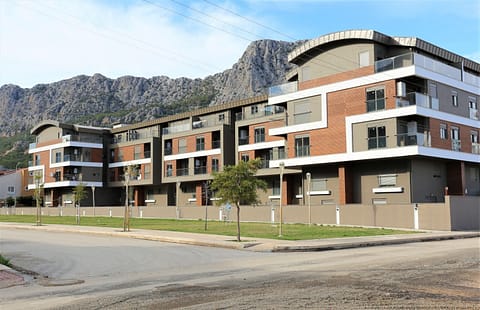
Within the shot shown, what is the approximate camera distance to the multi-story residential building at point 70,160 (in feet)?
263

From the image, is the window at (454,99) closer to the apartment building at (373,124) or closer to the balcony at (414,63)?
the apartment building at (373,124)

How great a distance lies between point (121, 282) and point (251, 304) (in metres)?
4.85

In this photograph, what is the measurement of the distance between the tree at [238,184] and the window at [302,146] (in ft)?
67.5

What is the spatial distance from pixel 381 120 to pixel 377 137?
1.43 metres

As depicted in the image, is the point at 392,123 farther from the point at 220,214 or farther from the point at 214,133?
the point at 214,133

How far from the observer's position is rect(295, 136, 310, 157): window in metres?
46.5

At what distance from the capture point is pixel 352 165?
44781 mm

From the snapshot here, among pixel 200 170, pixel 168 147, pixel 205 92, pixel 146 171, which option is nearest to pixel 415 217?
pixel 200 170

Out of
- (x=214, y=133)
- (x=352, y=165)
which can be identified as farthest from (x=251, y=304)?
(x=214, y=133)

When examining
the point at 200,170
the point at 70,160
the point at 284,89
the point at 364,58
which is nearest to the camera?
the point at 364,58

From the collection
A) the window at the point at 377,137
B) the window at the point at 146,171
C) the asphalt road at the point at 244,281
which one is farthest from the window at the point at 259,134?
the asphalt road at the point at 244,281

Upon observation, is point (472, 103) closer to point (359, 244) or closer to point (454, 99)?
point (454, 99)

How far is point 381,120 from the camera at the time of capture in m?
41.3

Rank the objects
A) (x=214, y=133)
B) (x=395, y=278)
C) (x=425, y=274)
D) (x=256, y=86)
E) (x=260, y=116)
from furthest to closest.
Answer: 1. (x=256, y=86)
2. (x=214, y=133)
3. (x=260, y=116)
4. (x=425, y=274)
5. (x=395, y=278)
